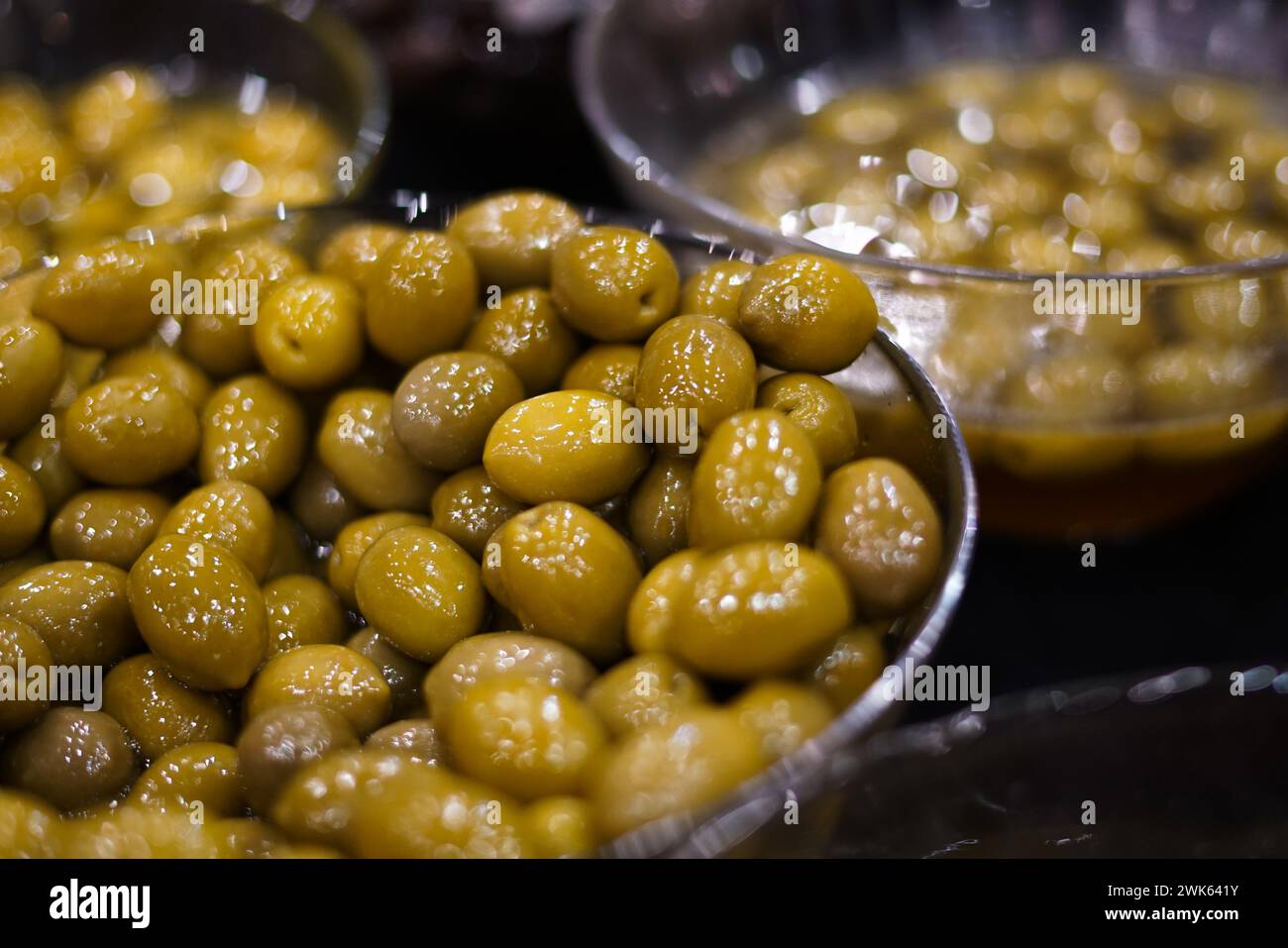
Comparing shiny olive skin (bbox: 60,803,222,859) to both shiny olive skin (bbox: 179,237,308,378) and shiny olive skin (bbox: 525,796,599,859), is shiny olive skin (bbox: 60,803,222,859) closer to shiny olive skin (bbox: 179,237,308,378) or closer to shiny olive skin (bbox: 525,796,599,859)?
shiny olive skin (bbox: 525,796,599,859)

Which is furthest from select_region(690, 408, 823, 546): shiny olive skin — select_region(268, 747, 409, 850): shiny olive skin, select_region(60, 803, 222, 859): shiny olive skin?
select_region(60, 803, 222, 859): shiny olive skin

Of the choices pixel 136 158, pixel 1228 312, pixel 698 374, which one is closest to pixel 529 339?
pixel 698 374

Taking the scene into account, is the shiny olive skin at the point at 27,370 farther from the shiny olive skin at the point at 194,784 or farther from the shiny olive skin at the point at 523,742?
the shiny olive skin at the point at 523,742

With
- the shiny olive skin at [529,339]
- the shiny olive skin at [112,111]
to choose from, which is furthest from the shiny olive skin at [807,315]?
the shiny olive skin at [112,111]

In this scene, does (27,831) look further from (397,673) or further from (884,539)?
(884,539)
